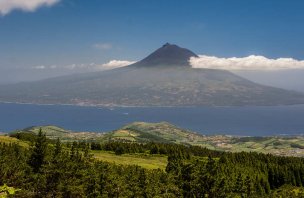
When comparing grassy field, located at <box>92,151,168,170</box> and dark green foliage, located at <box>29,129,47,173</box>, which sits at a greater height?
dark green foliage, located at <box>29,129,47,173</box>

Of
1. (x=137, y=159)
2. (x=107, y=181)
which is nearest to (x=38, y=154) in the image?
(x=107, y=181)

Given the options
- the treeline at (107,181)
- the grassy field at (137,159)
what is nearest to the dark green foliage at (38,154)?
the treeline at (107,181)


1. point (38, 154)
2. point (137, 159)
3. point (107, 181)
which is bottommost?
point (137, 159)

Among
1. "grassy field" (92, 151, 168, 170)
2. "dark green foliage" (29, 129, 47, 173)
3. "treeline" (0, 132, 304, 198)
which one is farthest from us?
"grassy field" (92, 151, 168, 170)

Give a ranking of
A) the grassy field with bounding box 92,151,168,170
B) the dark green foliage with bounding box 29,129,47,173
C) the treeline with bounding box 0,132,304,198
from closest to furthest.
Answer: the treeline with bounding box 0,132,304,198
the dark green foliage with bounding box 29,129,47,173
the grassy field with bounding box 92,151,168,170

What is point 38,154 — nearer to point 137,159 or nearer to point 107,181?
point 107,181

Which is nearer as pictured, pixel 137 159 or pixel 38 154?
pixel 38 154

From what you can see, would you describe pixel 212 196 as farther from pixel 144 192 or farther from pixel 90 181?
pixel 90 181

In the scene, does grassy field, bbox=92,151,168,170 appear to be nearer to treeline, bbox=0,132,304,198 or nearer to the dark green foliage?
treeline, bbox=0,132,304,198

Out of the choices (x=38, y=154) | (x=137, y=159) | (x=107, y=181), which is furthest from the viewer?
(x=137, y=159)

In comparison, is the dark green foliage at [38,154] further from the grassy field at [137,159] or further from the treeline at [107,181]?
the grassy field at [137,159]

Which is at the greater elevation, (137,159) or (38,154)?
(38,154)

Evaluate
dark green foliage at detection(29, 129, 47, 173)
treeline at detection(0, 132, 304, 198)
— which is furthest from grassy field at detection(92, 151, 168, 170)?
dark green foliage at detection(29, 129, 47, 173)
